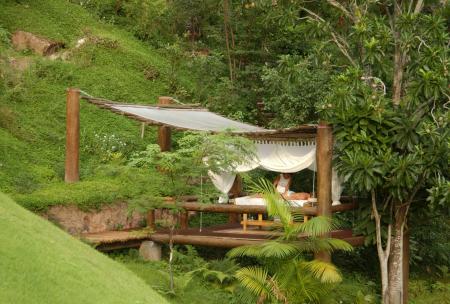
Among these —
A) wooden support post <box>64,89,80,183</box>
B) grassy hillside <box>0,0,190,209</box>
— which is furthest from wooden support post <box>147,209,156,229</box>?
wooden support post <box>64,89,80,183</box>

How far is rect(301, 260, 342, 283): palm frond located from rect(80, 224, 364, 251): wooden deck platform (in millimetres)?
1018

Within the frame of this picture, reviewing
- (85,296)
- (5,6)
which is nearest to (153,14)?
(5,6)

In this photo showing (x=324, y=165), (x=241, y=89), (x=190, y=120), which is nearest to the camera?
(x=324, y=165)

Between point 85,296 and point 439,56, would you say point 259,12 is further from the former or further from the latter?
point 85,296

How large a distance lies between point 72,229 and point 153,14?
11829 mm

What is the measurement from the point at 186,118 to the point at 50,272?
6891 mm

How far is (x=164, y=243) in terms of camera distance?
47.9ft

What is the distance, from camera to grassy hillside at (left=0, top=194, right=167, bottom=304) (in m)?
7.93

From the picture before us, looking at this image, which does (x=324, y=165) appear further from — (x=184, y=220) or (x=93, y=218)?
(x=93, y=218)

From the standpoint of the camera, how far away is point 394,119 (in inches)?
535

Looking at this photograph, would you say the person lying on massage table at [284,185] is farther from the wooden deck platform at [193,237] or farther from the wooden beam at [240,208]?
the wooden beam at [240,208]

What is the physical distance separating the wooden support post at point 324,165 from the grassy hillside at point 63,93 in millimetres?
3423

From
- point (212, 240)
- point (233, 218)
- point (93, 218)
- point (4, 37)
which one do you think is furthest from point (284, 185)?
point (4, 37)

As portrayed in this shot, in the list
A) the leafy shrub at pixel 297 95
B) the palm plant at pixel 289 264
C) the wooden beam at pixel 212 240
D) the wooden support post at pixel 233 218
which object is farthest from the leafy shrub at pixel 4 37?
the palm plant at pixel 289 264
